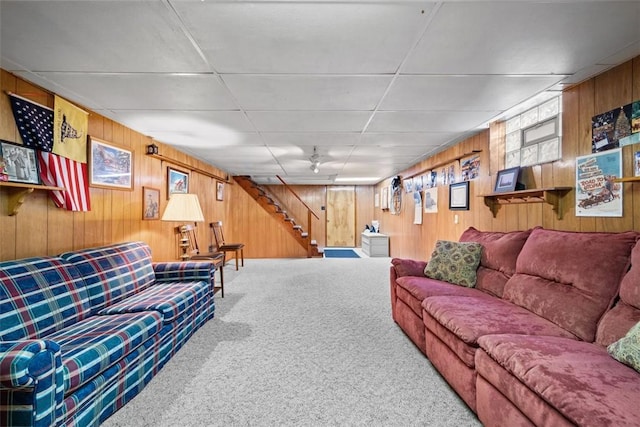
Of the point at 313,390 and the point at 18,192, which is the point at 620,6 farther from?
the point at 18,192

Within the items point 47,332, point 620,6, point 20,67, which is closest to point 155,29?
point 20,67

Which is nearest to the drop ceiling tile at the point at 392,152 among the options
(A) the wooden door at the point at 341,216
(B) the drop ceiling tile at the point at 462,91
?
(B) the drop ceiling tile at the point at 462,91

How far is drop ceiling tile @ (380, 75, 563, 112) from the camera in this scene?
2.10 meters

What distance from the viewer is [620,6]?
1350 millimetres

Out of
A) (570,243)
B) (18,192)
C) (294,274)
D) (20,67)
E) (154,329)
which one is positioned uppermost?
(20,67)

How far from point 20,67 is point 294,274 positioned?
14.7ft

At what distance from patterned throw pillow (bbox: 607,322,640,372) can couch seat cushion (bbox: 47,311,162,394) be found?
2678 mm

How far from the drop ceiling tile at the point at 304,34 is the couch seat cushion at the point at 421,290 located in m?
1.86

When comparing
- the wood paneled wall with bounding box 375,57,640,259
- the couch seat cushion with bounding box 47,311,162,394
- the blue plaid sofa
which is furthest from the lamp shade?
the wood paneled wall with bounding box 375,57,640,259

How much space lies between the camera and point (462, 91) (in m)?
2.30

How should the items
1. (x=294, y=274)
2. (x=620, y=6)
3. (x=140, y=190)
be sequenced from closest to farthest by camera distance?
(x=620, y=6) < (x=140, y=190) < (x=294, y=274)

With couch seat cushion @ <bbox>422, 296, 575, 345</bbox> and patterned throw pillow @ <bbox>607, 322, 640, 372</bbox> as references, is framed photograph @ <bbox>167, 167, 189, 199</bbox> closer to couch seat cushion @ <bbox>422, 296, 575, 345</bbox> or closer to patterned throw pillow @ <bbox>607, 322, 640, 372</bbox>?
couch seat cushion @ <bbox>422, 296, 575, 345</bbox>

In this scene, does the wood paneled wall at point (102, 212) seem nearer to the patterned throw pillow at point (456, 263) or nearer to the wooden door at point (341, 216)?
the patterned throw pillow at point (456, 263)

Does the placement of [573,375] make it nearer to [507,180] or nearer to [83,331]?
[507,180]
